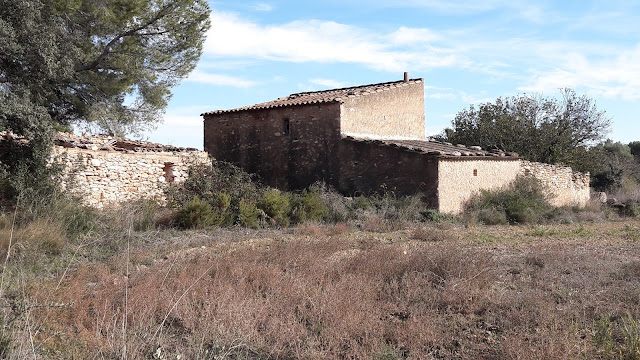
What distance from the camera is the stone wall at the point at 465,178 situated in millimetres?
15141

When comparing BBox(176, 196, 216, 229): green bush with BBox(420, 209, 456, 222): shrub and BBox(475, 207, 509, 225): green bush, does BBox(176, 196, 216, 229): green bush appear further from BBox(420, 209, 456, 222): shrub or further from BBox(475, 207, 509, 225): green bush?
BBox(475, 207, 509, 225): green bush

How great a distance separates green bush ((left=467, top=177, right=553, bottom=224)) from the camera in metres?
15.3

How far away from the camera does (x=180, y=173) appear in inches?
583

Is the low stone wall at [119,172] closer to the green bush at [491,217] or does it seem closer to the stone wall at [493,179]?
the stone wall at [493,179]

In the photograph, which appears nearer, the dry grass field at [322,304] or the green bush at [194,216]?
the dry grass field at [322,304]

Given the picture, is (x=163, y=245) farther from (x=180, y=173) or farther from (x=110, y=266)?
(x=180, y=173)

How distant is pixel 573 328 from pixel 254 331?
3074 millimetres

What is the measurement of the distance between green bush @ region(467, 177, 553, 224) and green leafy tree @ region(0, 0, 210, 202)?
975 cm

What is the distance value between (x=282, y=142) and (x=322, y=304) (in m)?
12.6

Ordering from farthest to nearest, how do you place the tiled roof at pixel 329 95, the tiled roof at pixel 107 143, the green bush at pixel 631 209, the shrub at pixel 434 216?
the green bush at pixel 631 209 < the tiled roof at pixel 329 95 < the shrub at pixel 434 216 < the tiled roof at pixel 107 143

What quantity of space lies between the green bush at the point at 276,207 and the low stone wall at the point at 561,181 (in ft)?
33.7

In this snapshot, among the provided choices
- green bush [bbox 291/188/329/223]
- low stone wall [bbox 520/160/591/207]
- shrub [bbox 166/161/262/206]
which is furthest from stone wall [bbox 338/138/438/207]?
low stone wall [bbox 520/160/591/207]

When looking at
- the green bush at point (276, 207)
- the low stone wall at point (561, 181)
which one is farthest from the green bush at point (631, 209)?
the green bush at point (276, 207)

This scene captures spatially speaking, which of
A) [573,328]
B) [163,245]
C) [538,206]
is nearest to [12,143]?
[163,245]
